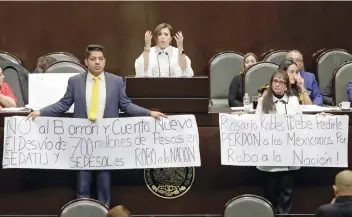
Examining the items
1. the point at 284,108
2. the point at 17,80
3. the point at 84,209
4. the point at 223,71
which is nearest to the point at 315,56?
the point at 223,71

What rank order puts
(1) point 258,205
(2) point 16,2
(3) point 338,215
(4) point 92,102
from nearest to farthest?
(3) point 338,215
(1) point 258,205
(4) point 92,102
(2) point 16,2

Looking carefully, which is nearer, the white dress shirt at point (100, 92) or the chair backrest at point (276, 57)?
the white dress shirt at point (100, 92)

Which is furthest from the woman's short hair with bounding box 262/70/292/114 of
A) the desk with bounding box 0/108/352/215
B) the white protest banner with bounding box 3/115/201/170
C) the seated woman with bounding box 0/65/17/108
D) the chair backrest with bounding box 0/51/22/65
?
the chair backrest with bounding box 0/51/22/65

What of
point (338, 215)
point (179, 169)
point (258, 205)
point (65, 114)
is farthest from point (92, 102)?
point (338, 215)

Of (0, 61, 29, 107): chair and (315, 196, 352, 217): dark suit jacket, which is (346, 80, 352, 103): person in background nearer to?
(315, 196, 352, 217): dark suit jacket

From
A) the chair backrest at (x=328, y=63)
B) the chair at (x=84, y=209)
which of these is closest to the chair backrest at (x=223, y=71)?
the chair backrest at (x=328, y=63)

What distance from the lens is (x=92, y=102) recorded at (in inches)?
281

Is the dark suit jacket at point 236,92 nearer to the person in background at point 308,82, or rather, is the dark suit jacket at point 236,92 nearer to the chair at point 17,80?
the person in background at point 308,82

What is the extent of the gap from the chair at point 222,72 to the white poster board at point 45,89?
3474mm

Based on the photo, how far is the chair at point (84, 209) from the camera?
20.5ft

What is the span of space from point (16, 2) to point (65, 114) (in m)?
4.58

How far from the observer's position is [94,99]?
7.13 m

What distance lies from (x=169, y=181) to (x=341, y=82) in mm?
2688

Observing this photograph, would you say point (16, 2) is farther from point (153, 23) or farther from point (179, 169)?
point (179, 169)
